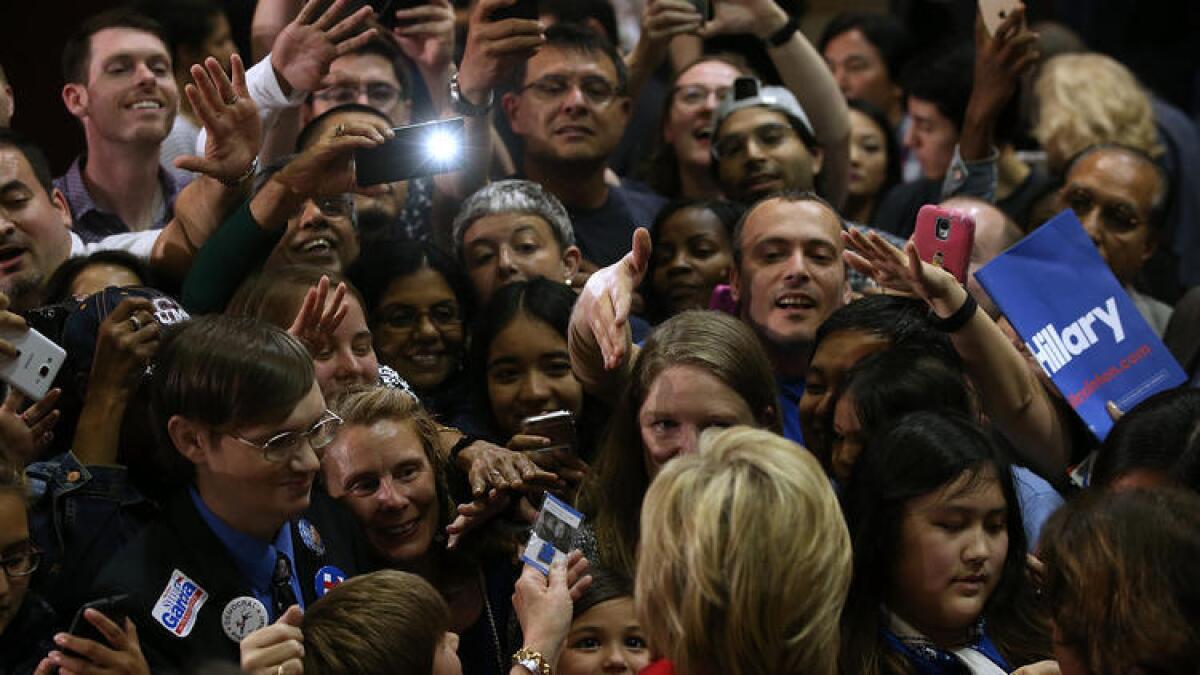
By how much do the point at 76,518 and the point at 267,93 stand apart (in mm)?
1513

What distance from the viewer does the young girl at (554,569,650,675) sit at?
3242 millimetres

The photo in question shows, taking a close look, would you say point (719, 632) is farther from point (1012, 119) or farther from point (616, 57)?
point (1012, 119)

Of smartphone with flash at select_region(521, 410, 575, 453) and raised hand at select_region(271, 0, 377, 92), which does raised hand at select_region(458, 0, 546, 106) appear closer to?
raised hand at select_region(271, 0, 377, 92)

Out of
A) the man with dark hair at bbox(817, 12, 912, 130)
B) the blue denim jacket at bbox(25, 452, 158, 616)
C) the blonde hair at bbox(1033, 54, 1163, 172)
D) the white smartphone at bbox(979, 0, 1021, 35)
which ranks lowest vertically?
the man with dark hair at bbox(817, 12, 912, 130)

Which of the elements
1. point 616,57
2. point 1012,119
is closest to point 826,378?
point 616,57

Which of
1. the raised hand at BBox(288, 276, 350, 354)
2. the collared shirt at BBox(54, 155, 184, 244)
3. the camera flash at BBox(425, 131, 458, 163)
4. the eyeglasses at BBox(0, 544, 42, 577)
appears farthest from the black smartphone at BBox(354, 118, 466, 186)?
the eyeglasses at BBox(0, 544, 42, 577)

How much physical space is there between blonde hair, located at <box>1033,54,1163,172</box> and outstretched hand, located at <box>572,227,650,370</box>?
116 inches

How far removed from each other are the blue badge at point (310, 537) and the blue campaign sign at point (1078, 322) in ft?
5.14

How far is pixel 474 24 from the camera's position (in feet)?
15.0

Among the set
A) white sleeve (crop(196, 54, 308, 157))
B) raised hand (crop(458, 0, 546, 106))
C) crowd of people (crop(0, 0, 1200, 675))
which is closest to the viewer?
crowd of people (crop(0, 0, 1200, 675))

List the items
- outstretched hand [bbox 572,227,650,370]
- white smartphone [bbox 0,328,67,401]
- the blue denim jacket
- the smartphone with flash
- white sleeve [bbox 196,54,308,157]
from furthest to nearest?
white sleeve [bbox 196,54,308,157] → the smartphone with flash → outstretched hand [bbox 572,227,650,370] → white smartphone [bbox 0,328,67,401] → the blue denim jacket

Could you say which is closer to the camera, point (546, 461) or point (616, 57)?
point (546, 461)

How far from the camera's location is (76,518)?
3.24m

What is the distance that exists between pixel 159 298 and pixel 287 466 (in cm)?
73
